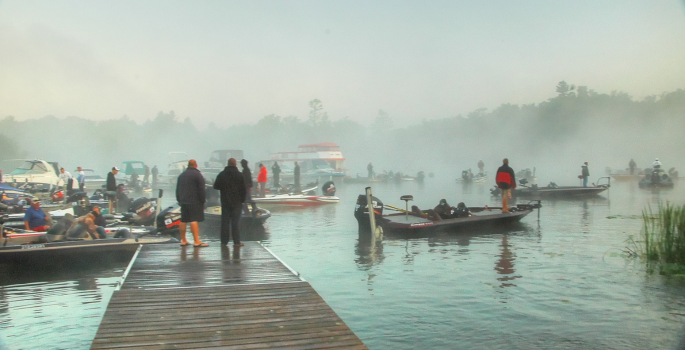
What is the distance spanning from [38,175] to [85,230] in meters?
20.9

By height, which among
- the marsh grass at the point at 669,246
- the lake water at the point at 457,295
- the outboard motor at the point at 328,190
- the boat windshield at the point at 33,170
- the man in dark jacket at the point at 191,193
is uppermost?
the boat windshield at the point at 33,170

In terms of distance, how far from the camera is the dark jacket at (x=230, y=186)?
452 inches

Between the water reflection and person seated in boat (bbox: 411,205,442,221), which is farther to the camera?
person seated in boat (bbox: 411,205,442,221)

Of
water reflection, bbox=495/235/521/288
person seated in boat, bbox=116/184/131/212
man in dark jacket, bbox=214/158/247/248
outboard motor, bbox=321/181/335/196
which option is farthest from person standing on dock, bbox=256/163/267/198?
man in dark jacket, bbox=214/158/247/248

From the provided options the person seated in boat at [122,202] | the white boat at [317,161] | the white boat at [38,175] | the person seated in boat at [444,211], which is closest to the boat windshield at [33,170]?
the white boat at [38,175]

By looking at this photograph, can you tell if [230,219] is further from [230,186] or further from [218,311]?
[218,311]

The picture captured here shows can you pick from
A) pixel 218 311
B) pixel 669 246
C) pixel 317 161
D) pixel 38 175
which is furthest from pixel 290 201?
pixel 317 161

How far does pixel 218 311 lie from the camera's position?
6.82m

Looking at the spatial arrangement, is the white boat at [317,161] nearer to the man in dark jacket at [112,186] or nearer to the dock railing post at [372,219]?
→ the man in dark jacket at [112,186]

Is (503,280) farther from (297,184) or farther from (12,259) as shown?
(297,184)

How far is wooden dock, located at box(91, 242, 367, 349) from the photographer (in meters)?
5.80

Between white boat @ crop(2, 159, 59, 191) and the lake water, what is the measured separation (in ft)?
60.4

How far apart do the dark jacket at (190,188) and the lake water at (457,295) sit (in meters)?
1.30

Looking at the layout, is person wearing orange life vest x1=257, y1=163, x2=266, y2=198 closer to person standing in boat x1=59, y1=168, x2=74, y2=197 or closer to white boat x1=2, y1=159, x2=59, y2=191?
person standing in boat x1=59, y1=168, x2=74, y2=197
